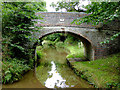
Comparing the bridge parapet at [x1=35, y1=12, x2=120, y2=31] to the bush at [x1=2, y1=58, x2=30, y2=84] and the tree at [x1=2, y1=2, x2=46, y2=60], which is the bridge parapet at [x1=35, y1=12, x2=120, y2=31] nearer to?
the tree at [x1=2, y1=2, x2=46, y2=60]

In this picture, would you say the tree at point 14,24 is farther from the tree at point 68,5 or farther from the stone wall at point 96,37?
the tree at point 68,5

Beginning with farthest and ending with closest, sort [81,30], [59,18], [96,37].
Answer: [96,37] < [81,30] < [59,18]

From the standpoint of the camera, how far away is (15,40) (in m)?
5.15

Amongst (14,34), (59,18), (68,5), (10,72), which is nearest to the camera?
(10,72)

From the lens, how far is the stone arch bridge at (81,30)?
6.70 m

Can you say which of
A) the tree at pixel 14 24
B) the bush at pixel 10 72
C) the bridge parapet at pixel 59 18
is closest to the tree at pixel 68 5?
the bridge parapet at pixel 59 18

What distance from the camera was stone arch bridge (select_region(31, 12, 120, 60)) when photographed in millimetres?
6695

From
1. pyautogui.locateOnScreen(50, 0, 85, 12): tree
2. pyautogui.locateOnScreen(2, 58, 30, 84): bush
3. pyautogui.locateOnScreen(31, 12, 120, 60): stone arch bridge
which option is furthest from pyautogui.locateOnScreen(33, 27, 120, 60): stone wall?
pyautogui.locateOnScreen(50, 0, 85, 12): tree

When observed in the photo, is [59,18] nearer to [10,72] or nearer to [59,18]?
[59,18]

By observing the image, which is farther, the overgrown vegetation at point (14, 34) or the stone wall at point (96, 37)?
the stone wall at point (96, 37)

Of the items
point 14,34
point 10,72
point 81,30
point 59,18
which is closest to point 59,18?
point 59,18

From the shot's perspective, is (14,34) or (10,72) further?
(14,34)

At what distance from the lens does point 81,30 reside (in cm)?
688

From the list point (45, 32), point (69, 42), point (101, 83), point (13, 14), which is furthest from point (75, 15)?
point (69, 42)
